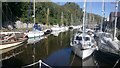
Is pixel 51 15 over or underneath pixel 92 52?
over

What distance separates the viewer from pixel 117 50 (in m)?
18.0

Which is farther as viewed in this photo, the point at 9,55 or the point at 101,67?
the point at 9,55

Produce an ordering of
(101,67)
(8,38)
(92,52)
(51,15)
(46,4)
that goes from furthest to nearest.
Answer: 1. (51,15)
2. (46,4)
3. (8,38)
4. (92,52)
5. (101,67)

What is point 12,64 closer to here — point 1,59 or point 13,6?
point 1,59

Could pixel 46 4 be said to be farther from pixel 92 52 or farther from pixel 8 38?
pixel 92 52

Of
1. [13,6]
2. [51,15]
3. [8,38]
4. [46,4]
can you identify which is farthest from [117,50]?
[51,15]

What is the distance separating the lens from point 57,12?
6975 centimetres

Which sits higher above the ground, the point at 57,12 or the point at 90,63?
the point at 57,12

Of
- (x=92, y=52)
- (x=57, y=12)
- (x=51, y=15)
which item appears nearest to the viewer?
(x=92, y=52)

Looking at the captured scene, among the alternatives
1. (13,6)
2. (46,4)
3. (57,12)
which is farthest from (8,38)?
(57,12)

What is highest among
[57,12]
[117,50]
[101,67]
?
[57,12]

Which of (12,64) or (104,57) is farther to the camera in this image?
(104,57)

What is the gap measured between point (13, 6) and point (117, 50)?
29237 millimetres

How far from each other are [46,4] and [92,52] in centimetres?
4034
